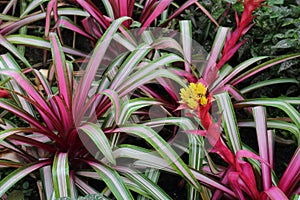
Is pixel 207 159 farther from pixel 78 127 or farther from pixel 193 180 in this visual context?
pixel 78 127

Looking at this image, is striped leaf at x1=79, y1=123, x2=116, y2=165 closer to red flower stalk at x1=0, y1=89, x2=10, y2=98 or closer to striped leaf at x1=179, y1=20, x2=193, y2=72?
red flower stalk at x1=0, y1=89, x2=10, y2=98

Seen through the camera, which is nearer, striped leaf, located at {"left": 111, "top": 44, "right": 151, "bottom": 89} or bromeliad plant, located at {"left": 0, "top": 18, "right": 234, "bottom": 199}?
bromeliad plant, located at {"left": 0, "top": 18, "right": 234, "bottom": 199}

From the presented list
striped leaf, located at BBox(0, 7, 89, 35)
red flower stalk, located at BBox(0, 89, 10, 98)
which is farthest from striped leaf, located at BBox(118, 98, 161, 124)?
striped leaf, located at BBox(0, 7, 89, 35)

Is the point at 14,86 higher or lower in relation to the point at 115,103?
higher

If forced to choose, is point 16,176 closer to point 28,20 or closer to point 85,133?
point 85,133

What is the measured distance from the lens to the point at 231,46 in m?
2.28

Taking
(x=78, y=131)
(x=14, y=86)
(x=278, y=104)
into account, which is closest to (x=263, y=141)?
(x=278, y=104)

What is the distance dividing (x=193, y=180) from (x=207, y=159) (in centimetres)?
23

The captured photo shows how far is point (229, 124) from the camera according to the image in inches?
76.8

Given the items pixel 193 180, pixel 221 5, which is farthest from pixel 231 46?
pixel 193 180

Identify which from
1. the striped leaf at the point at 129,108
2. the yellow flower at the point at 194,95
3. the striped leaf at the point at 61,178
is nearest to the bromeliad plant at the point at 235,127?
the yellow flower at the point at 194,95

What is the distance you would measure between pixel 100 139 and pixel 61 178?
0.21 meters

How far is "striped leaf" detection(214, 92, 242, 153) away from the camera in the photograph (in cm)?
191

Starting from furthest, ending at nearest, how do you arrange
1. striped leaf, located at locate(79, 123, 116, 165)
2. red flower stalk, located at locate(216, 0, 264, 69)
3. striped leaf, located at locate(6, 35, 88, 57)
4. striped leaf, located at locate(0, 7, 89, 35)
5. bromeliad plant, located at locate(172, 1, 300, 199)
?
striped leaf, located at locate(0, 7, 89, 35)
striped leaf, located at locate(6, 35, 88, 57)
red flower stalk, located at locate(216, 0, 264, 69)
striped leaf, located at locate(79, 123, 116, 165)
bromeliad plant, located at locate(172, 1, 300, 199)
